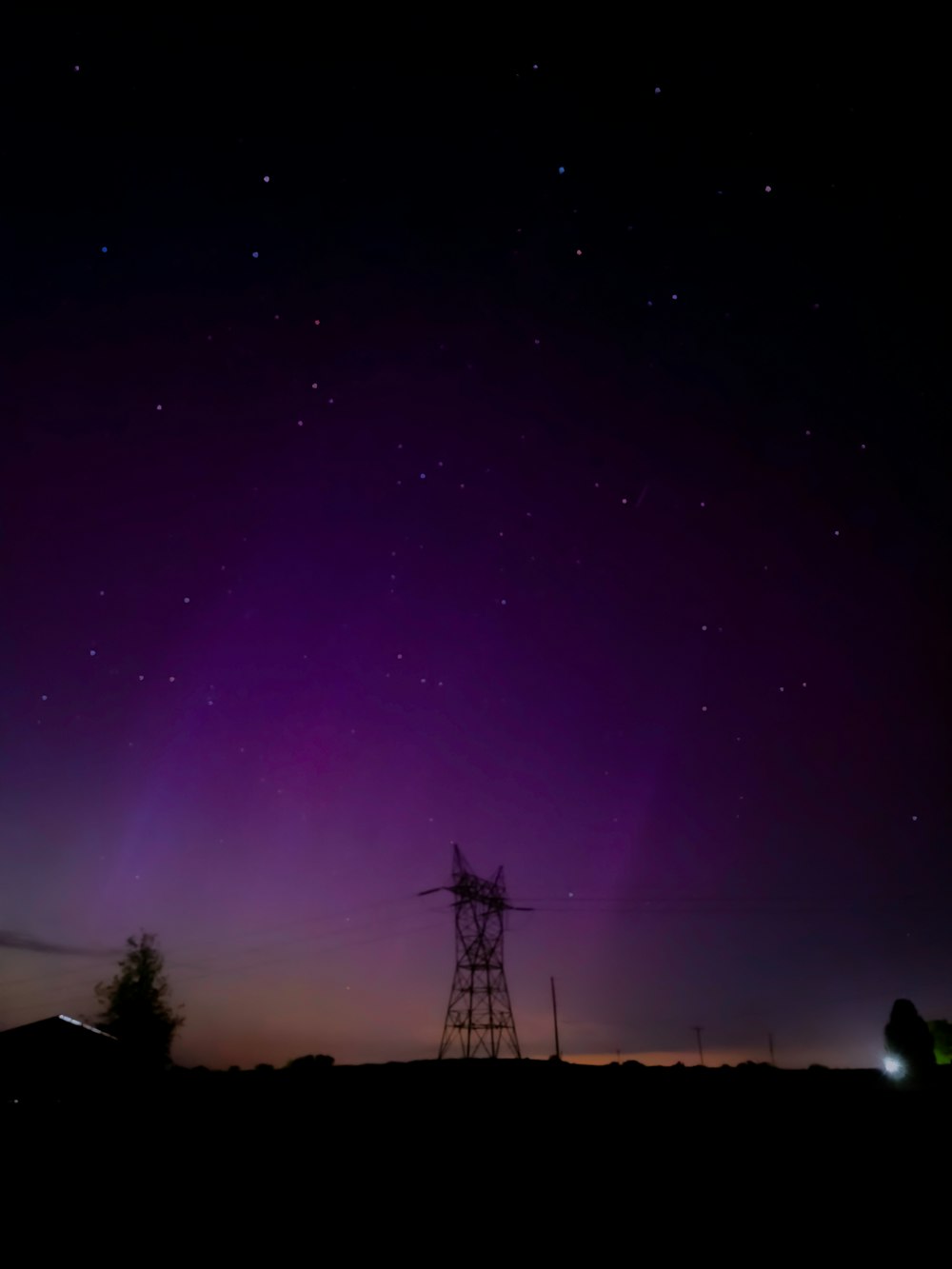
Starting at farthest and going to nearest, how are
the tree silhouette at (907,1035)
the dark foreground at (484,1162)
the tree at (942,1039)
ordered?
the tree at (942,1039), the tree silhouette at (907,1035), the dark foreground at (484,1162)

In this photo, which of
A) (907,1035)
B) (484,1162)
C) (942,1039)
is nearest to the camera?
(484,1162)

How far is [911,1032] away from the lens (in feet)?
73.8

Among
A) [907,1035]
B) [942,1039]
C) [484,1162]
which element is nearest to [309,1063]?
[484,1162]

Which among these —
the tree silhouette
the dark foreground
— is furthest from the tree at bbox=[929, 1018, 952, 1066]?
the dark foreground

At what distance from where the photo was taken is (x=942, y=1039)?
156 feet

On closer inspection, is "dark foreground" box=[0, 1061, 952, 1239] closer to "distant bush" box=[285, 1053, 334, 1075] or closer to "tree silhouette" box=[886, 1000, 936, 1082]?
"distant bush" box=[285, 1053, 334, 1075]

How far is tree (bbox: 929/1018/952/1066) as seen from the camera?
45250mm

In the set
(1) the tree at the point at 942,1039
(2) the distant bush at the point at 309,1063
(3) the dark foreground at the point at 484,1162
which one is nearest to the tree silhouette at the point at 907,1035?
(3) the dark foreground at the point at 484,1162

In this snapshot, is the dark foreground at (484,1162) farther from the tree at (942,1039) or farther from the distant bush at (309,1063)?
the tree at (942,1039)

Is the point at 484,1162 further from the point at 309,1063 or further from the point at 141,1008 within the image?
the point at 141,1008

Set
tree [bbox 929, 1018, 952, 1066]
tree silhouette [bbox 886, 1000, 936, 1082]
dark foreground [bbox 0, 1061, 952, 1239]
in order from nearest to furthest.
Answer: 1. dark foreground [bbox 0, 1061, 952, 1239]
2. tree silhouette [bbox 886, 1000, 936, 1082]
3. tree [bbox 929, 1018, 952, 1066]

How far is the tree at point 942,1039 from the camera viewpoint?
45.2 metres

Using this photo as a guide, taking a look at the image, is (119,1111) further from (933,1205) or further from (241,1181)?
(933,1205)

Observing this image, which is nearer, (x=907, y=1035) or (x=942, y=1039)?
(x=907, y=1035)
